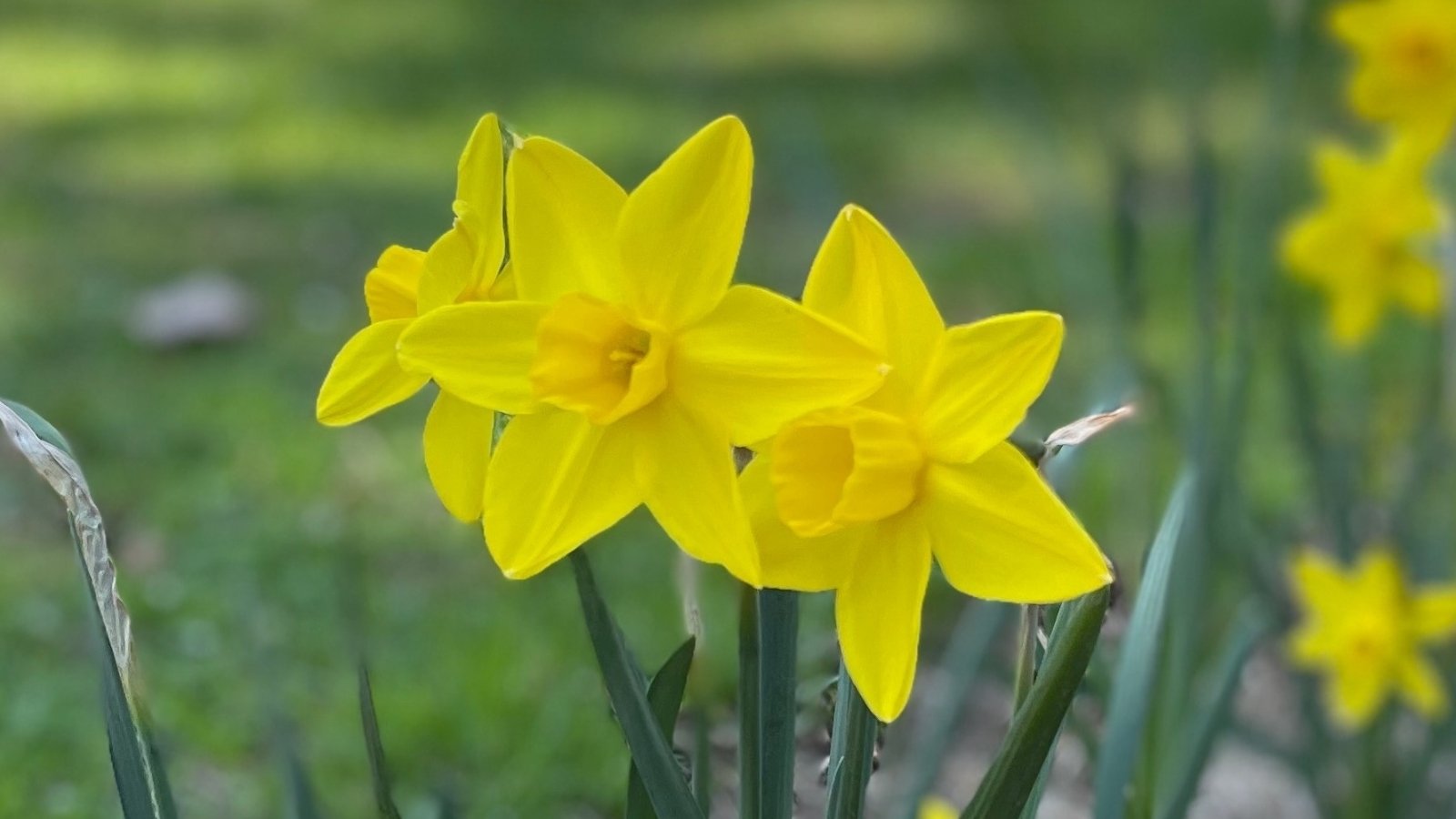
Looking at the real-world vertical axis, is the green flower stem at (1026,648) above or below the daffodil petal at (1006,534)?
below

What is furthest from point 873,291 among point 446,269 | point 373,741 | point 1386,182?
point 1386,182

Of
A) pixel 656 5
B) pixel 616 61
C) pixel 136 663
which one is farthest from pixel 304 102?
pixel 136 663

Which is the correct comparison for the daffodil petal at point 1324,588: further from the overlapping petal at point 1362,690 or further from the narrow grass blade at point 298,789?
the narrow grass blade at point 298,789

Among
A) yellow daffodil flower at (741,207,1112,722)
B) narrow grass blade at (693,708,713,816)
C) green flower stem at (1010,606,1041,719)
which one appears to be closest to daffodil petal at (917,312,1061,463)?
yellow daffodil flower at (741,207,1112,722)

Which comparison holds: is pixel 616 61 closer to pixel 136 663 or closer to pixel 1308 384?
pixel 1308 384

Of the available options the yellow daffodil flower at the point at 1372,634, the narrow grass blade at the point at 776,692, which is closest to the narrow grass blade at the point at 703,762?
the narrow grass blade at the point at 776,692

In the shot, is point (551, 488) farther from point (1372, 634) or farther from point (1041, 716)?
point (1372, 634)

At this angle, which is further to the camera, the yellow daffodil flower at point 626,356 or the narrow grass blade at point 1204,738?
the narrow grass blade at point 1204,738

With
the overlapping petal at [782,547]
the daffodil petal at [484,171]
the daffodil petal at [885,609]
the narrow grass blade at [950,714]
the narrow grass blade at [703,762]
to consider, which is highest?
the daffodil petal at [484,171]

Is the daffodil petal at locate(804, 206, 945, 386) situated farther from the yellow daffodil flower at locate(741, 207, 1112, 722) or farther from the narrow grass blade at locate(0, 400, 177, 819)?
the narrow grass blade at locate(0, 400, 177, 819)
